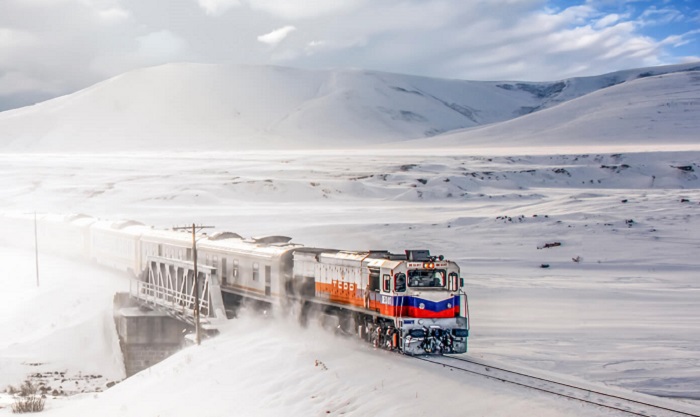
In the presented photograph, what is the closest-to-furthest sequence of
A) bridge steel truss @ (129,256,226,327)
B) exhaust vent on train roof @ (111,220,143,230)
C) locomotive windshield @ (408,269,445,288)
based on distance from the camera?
1. locomotive windshield @ (408,269,445,288)
2. bridge steel truss @ (129,256,226,327)
3. exhaust vent on train roof @ (111,220,143,230)

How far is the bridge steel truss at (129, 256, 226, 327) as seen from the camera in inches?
1416

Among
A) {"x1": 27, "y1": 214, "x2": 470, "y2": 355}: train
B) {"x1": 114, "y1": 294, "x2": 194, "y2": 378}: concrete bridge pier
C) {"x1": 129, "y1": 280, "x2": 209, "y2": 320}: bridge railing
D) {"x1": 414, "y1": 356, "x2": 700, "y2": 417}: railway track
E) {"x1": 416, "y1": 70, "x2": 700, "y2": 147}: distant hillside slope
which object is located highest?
{"x1": 416, "y1": 70, "x2": 700, "y2": 147}: distant hillside slope

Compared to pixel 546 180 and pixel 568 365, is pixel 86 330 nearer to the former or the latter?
pixel 568 365

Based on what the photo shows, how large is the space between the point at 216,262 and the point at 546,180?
76028 mm

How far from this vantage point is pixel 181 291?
3916 cm

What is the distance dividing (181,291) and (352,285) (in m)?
13.5

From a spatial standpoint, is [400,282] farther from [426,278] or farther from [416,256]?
[416,256]

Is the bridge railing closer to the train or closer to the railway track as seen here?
the train

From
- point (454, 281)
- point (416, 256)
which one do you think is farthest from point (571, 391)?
point (416, 256)

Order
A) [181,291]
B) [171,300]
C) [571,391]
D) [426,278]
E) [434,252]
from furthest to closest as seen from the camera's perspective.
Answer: [434,252] → [171,300] → [181,291] → [426,278] → [571,391]

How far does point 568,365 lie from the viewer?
27125mm

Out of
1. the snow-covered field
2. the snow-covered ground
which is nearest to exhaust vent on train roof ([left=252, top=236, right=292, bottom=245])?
the snow-covered ground

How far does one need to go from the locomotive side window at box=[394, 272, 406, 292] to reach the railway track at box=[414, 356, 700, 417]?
2.16 metres

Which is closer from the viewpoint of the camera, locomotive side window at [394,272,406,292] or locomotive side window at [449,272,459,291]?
locomotive side window at [394,272,406,292]
